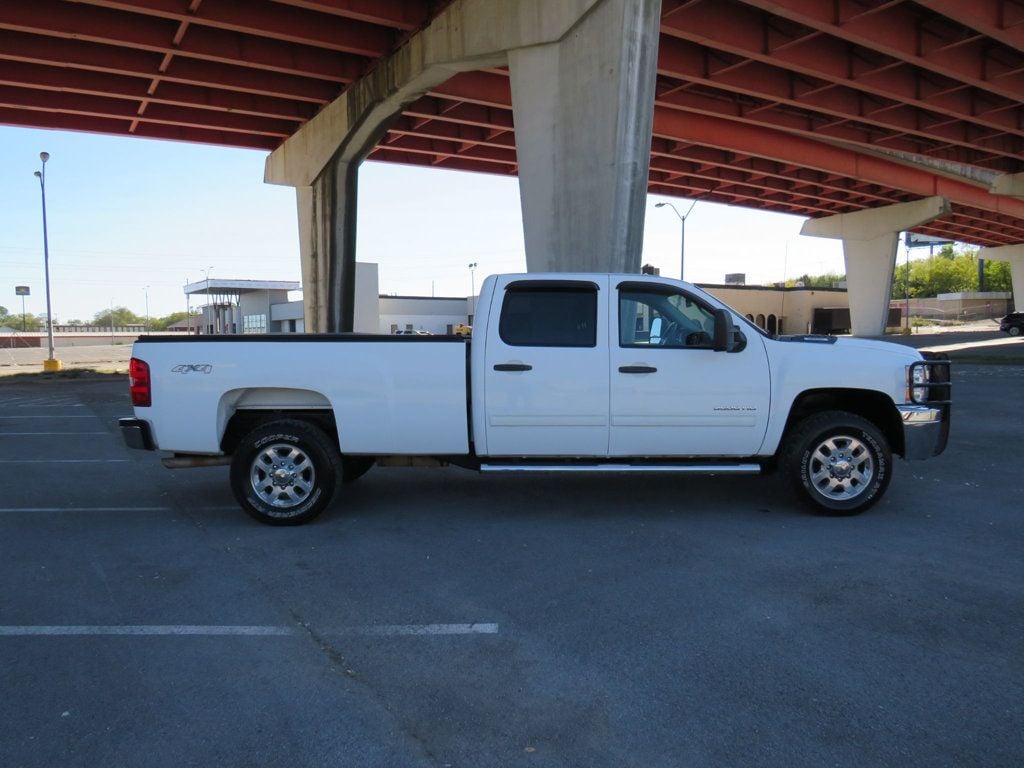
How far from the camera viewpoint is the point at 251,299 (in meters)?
64.1

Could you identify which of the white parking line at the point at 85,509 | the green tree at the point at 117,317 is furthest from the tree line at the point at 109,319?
the white parking line at the point at 85,509

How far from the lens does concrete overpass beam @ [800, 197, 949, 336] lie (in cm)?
4786

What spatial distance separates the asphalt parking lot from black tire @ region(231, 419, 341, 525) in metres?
0.22

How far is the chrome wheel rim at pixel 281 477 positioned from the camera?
256 inches

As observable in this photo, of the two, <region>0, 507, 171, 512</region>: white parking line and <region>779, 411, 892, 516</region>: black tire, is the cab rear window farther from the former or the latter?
<region>0, 507, 171, 512</region>: white parking line

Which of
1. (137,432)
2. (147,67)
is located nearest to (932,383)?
(137,432)

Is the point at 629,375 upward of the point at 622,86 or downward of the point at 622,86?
downward

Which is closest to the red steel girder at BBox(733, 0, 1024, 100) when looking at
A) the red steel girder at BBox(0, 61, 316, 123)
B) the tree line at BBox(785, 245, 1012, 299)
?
the red steel girder at BBox(0, 61, 316, 123)

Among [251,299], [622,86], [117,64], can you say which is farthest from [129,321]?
[622,86]

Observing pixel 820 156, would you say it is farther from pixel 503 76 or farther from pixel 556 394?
pixel 556 394

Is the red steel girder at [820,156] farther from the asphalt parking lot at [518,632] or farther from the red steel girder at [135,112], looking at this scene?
the asphalt parking lot at [518,632]

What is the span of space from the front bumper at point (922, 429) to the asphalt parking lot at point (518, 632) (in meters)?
0.59

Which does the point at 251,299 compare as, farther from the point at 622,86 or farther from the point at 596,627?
the point at 596,627

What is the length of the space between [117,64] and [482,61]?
10.5 meters
